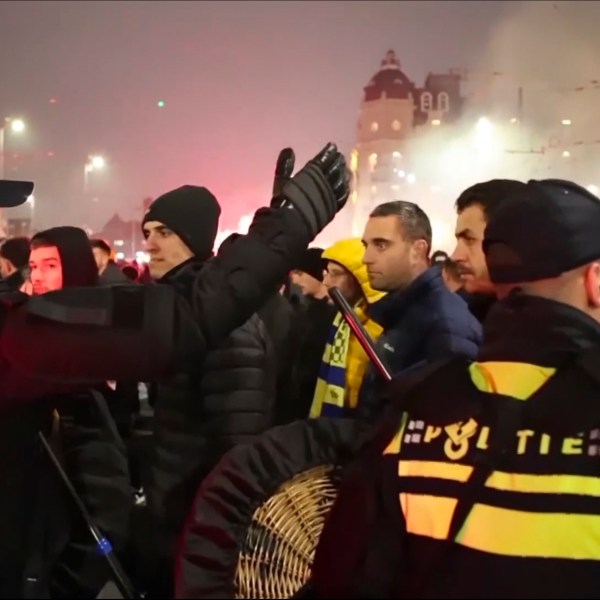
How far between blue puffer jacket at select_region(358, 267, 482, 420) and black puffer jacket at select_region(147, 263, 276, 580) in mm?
509

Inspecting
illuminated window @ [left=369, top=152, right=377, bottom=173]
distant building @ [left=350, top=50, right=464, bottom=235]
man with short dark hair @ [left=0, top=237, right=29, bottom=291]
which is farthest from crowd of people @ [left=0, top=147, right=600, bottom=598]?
illuminated window @ [left=369, top=152, right=377, bottom=173]

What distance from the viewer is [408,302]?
3504mm

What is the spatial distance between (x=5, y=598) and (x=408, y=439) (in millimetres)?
1492

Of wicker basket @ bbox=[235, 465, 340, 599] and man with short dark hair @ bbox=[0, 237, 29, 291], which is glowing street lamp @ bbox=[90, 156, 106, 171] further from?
wicker basket @ bbox=[235, 465, 340, 599]

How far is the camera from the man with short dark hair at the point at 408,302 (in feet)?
10.7

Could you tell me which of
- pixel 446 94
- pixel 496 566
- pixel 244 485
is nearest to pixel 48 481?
pixel 244 485

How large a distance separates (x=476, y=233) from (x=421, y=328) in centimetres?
43

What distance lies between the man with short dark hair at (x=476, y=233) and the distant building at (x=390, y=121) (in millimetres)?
34994

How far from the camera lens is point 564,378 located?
1425 mm

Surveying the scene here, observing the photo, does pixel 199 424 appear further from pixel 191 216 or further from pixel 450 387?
pixel 450 387

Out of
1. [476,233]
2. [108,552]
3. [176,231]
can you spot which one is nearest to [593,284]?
[476,233]

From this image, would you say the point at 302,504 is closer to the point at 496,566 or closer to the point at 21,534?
the point at 496,566

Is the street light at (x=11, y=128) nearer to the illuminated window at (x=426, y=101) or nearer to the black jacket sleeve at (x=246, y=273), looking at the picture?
the black jacket sleeve at (x=246, y=273)

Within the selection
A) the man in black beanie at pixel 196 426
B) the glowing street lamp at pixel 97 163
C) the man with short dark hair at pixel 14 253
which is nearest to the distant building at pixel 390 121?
the man with short dark hair at pixel 14 253
